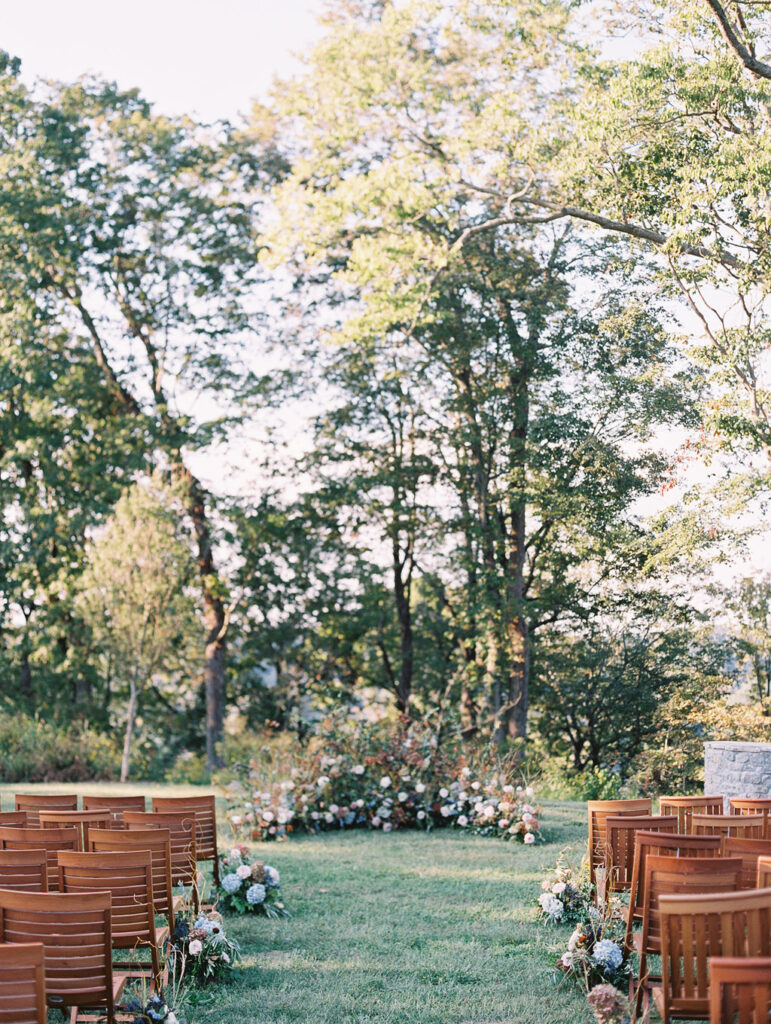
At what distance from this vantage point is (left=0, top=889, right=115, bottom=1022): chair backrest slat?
3812 millimetres

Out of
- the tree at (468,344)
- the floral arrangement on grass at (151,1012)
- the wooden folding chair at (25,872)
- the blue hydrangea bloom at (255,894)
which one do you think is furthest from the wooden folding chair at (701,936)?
the tree at (468,344)

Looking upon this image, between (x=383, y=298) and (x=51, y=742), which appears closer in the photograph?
(x=383, y=298)

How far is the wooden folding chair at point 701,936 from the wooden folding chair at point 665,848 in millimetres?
967

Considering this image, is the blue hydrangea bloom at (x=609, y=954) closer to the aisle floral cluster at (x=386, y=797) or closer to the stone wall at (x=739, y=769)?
the stone wall at (x=739, y=769)

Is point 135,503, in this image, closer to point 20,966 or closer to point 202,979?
point 202,979

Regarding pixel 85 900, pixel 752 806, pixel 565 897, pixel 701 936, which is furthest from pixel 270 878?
pixel 701 936

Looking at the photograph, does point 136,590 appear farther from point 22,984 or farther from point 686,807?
point 22,984

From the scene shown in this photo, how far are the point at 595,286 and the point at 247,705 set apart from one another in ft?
37.8

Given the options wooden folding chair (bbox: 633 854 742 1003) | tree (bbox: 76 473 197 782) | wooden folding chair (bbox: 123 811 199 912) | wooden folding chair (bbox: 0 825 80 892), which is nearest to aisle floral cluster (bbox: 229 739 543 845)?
wooden folding chair (bbox: 123 811 199 912)

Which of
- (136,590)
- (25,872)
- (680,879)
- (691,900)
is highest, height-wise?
(136,590)

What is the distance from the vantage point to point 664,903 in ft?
11.4

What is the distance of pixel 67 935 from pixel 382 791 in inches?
307

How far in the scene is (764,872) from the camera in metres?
4.17

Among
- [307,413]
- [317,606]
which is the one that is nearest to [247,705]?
[317,606]
